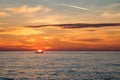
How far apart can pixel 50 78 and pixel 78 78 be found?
236 inches

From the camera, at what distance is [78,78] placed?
2044 inches

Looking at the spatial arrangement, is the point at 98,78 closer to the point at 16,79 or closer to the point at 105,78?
the point at 105,78

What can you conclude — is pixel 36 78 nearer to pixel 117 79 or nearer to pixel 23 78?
pixel 23 78

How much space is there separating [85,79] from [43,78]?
901 centimetres

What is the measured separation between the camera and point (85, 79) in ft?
168

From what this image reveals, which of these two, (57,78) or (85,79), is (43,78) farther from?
(85,79)

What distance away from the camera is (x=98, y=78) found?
5184 centimetres

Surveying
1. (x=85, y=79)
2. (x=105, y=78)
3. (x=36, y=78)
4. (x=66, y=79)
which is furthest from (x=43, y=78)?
(x=105, y=78)

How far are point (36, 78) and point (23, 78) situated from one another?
8.92ft

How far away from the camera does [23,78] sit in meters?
53.2

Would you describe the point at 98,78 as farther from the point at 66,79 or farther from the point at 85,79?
the point at 66,79

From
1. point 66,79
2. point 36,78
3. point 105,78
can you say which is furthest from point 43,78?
point 105,78

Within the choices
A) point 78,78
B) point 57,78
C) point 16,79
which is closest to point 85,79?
point 78,78

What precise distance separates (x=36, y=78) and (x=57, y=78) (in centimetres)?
444
